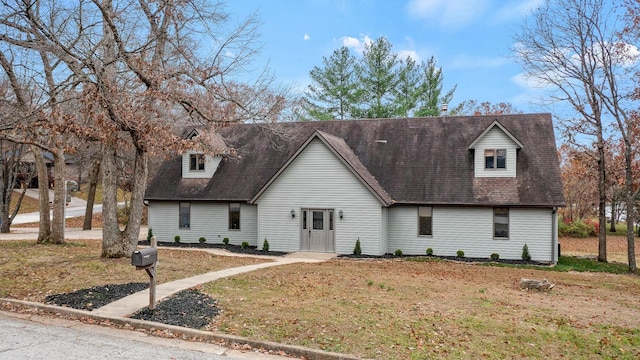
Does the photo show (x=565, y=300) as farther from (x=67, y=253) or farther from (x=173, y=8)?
(x=67, y=253)

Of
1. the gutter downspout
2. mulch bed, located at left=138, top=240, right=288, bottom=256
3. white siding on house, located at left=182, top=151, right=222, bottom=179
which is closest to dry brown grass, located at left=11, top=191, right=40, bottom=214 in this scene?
mulch bed, located at left=138, top=240, right=288, bottom=256

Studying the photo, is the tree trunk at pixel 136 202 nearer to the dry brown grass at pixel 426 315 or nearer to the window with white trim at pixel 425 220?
the dry brown grass at pixel 426 315

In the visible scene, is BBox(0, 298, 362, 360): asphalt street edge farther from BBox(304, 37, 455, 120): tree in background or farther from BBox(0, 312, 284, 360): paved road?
BBox(304, 37, 455, 120): tree in background

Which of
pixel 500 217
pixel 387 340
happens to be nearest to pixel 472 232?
pixel 500 217

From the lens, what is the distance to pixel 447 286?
13625mm

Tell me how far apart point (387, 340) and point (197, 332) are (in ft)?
10.5

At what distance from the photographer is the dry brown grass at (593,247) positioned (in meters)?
28.6

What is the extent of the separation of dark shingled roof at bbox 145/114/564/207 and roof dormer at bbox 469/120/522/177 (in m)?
0.41

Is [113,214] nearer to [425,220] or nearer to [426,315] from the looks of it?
[426,315]

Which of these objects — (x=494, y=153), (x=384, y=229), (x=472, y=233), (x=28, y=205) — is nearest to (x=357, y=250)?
(x=384, y=229)

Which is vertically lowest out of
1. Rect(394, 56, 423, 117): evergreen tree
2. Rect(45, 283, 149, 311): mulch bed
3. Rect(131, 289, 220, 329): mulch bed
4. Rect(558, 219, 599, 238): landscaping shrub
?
Rect(558, 219, 599, 238): landscaping shrub

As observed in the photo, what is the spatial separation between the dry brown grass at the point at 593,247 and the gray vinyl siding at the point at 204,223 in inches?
707

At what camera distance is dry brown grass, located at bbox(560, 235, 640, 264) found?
28.6m

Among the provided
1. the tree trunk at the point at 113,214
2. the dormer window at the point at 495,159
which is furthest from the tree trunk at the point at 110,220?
the dormer window at the point at 495,159
